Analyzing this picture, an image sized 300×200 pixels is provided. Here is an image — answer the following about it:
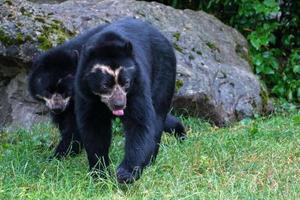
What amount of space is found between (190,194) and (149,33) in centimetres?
189

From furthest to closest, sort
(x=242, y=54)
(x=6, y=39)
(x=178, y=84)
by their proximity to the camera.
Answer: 1. (x=242, y=54)
2. (x=178, y=84)
3. (x=6, y=39)

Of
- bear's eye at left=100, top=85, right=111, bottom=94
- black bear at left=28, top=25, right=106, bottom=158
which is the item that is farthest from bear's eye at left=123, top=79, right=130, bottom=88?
black bear at left=28, top=25, right=106, bottom=158

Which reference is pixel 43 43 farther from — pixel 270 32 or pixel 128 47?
pixel 270 32

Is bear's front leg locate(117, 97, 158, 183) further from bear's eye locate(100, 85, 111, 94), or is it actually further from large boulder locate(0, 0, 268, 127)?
large boulder locate(0, 0, 268, 127)

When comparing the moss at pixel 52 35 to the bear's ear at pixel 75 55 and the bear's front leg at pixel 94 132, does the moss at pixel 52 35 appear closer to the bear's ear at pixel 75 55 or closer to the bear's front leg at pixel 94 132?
the bear's ear at pixel 75 55

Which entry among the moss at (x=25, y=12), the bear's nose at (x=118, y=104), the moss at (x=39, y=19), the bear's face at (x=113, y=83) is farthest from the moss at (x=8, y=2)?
the bear's nose at (x=118, y=104)

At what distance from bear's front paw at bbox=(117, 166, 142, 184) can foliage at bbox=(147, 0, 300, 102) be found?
16.7 feet

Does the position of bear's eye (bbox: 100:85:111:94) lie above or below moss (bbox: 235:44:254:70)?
above

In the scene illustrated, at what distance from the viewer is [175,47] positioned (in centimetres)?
935

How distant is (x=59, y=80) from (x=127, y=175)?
1.79m

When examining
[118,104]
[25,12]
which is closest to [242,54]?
[25,12]

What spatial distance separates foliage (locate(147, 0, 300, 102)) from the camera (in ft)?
34.4

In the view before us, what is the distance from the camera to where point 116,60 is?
569 centimetres

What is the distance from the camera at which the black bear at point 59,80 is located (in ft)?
23.3
